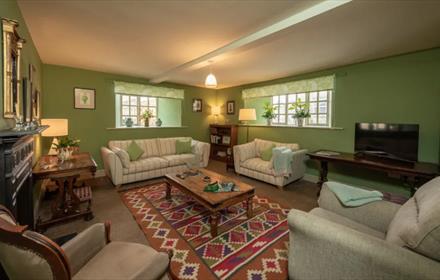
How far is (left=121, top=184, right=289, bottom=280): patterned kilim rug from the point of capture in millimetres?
1673

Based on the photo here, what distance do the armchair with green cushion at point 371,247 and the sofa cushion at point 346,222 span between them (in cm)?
2

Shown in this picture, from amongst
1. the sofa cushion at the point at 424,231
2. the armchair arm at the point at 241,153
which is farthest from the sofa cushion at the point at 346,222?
the armchair arm at the point at 241,153

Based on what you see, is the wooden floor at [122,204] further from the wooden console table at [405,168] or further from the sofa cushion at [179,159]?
the wooden console table at [405,168]

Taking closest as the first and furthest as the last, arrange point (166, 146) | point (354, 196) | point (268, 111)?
point (354, 196)
point (166, 146)
point (268, 111)

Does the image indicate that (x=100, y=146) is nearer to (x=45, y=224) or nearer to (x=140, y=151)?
(x=140, y=151)

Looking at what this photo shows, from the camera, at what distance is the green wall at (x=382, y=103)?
9.44ft

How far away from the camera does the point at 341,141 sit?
3795 millimetres

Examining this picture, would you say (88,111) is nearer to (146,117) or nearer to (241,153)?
(146,117)

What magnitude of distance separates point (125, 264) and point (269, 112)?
4.38 metres

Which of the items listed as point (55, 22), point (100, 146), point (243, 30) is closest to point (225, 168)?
point (100, 146)

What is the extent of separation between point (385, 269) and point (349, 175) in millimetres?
3136

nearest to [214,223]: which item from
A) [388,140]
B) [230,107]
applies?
[388,140]

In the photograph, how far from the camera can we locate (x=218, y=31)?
238cm

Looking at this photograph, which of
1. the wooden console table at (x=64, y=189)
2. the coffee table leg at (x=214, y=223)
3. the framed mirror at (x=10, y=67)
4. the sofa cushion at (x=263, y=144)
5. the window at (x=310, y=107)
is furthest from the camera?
the sofa cushion at (x=263, y=144)
